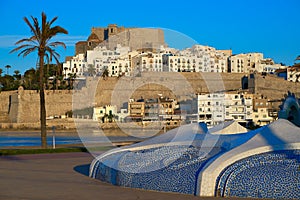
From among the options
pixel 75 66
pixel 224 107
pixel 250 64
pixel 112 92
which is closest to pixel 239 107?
pixel 224 107

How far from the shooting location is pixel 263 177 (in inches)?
345

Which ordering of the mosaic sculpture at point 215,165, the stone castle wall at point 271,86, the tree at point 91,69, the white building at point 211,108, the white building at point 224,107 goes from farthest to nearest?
the tree at point 91,69 < the stone castle wall at point 271,86 < the white building at point 224,107 < the white building at point 211,108 < the mosaic sculpture at point 215,165

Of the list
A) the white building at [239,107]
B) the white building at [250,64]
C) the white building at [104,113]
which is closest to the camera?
the white building at [239,107]

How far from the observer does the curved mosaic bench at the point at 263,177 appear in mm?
8617

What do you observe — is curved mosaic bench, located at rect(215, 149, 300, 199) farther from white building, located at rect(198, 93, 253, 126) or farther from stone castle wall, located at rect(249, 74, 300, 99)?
stone castle wall, located at rect(249, 74, 300, 99)

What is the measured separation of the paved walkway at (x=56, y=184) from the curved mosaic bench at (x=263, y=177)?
610 millimetres

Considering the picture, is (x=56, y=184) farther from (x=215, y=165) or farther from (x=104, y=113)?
(x=104, y=113)

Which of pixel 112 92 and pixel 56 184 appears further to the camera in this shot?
pixel 112 92

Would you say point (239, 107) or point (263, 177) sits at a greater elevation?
point (239, 107)

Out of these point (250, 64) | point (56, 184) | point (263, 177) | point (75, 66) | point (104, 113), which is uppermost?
point (250, 64)

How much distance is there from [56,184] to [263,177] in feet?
11.9

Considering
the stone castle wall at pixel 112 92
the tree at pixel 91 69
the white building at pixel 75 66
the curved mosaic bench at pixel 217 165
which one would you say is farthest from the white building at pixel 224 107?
the curved mosaic bench at pixel 217 165

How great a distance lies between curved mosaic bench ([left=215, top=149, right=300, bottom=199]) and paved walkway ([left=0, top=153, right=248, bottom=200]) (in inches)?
24.0

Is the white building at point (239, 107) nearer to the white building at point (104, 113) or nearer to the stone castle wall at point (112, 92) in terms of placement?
the stone castle wall at point (112, 92)
